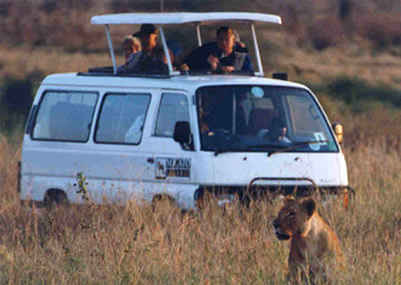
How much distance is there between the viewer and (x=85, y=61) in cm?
3859

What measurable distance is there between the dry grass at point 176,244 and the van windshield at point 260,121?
1.98ft

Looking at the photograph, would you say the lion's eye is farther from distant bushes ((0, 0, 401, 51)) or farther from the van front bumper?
distant bushes ((0, 0, 401, 51))

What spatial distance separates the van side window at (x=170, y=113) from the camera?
37.1 feet

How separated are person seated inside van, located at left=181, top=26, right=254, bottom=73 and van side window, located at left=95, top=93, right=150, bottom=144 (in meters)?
0.97

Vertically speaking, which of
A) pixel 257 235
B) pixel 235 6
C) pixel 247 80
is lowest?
pixel 235 6

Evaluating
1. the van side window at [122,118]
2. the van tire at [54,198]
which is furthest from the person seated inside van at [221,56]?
the van tire at [54,198]

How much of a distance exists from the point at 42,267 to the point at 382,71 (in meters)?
32.7

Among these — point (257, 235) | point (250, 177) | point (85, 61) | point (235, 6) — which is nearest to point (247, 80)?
point (250, 177)

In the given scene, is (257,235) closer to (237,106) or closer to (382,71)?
(237,106)

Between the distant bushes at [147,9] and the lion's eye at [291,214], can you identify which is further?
the distant bushes at [147,9]

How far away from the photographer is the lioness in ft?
26.4

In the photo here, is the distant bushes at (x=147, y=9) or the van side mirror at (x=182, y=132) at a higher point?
the van side mirror at (x=182, y=132)

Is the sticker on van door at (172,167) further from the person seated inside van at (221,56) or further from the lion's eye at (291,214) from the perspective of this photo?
the lion's eye at (291,214)

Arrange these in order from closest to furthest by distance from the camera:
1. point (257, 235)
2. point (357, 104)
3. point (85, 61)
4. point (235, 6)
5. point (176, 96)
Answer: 1. point (257, 235)
2. point (176, 96)
3. point (357, 104)
4. point (235, 6)
5. point (85, 61)
